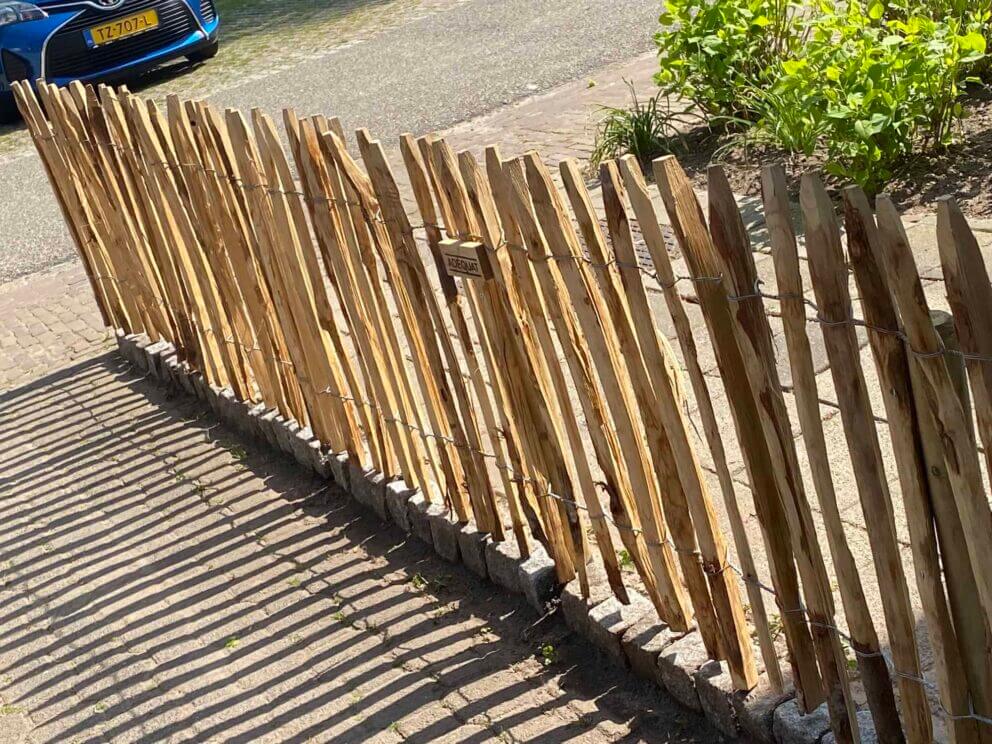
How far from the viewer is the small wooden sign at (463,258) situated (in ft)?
10.4

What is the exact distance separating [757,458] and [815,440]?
0.23 m

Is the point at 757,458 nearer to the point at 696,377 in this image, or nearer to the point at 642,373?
the point at 696,377

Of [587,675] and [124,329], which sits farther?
[124,329]

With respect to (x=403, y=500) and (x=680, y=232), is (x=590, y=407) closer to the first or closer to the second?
(x=680, y=232)

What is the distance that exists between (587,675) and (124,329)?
3.88m

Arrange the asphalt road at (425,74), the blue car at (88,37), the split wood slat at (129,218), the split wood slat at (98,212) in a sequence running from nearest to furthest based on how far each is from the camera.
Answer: the split wood slat at (129,218) → the split wood slat at (98,212) → the asphalt road at (425,74) → the blue car at (88,37)

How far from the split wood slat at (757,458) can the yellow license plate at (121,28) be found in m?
10.9

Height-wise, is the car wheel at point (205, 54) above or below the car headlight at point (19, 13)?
below

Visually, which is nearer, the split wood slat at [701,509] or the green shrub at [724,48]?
the split wood slat at [701,509]

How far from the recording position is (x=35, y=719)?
3826 mm

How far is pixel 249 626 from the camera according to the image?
4.02 m

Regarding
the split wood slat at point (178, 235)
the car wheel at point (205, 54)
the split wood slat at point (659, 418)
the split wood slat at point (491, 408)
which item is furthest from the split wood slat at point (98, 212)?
the car wheel at point (205, 54)

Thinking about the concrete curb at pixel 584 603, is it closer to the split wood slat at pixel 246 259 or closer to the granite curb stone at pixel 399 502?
the granite curb stone at pixel 399 502

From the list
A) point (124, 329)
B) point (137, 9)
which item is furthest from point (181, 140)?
point (137, 9)
